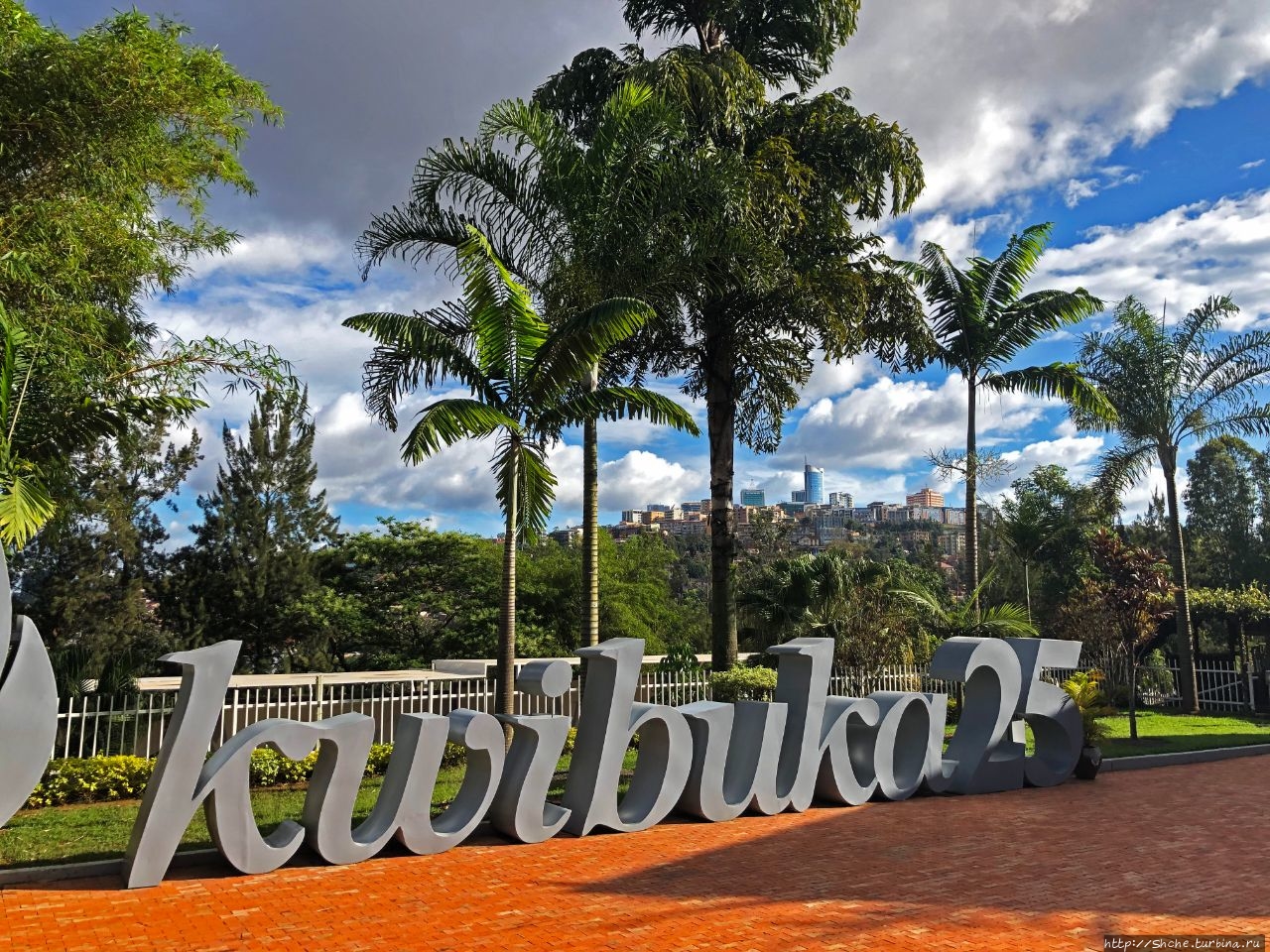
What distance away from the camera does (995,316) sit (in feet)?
71.4

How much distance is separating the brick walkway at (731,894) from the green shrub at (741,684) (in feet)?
20.2

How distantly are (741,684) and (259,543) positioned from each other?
1450 centimetres

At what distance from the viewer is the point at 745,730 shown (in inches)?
397

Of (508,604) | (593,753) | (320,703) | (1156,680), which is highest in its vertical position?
(508,604)

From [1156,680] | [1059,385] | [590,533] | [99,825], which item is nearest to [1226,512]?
[1156,680]

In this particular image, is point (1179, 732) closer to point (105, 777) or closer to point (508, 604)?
point (508, 604)

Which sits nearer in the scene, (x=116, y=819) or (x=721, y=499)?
(x=116, y=819)

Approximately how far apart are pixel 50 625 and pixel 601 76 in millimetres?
18778

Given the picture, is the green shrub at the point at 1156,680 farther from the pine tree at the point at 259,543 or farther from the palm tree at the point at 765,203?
the pine tree at the point at 259,543

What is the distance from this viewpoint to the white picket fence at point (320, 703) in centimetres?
1250

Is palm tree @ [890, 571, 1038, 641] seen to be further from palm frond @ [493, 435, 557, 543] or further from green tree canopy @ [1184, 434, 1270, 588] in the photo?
green tree canopy @ [1184, 434, 1270, 588]

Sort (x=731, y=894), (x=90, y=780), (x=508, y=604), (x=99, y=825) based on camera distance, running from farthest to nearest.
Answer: (x=508, y=604), (x=90, y=780), (x=99, y=825), (x=731, y=894)

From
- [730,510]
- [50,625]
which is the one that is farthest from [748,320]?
[50,625]

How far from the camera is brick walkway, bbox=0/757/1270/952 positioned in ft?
19.7
